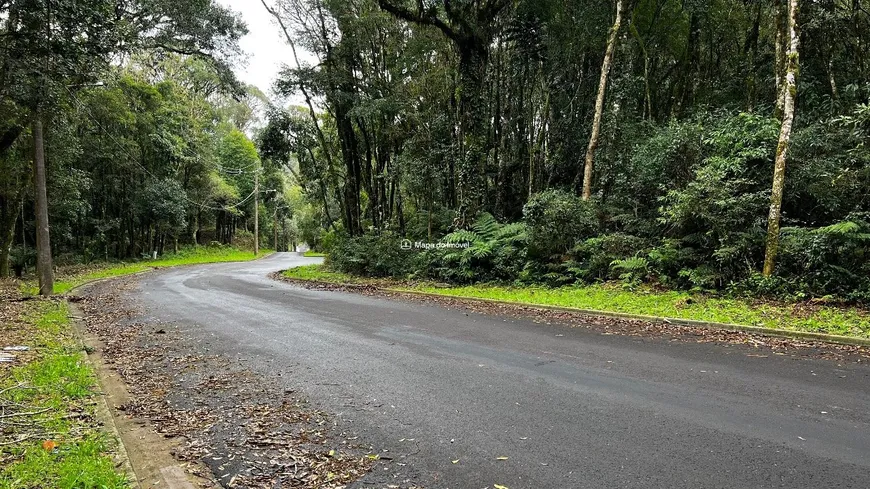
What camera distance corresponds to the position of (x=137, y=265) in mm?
26672

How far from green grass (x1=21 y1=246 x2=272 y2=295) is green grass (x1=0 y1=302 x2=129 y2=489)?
34.0 feet

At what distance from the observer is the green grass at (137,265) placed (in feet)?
51.5

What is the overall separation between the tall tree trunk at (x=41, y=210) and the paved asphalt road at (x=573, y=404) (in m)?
7.68

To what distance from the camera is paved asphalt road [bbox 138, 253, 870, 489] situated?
319 centimetres

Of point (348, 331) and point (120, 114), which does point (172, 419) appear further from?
point (120, 114)

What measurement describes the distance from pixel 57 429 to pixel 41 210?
1117 centimetres

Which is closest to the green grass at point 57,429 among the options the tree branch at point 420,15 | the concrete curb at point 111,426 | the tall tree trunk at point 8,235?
the concrete curb at point 111,426

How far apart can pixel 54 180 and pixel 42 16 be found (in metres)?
12.7

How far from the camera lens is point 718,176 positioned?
1006 cm

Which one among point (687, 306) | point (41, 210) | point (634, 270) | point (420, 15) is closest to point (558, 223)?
point (634, 270)

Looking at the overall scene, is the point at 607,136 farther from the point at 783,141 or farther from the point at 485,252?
the point at 783,141

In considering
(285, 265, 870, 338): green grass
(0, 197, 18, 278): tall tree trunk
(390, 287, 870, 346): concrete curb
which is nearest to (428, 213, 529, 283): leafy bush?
(285, 265, 870, 338): green grass

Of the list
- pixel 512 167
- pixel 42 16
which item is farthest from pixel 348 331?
pixel 512 167

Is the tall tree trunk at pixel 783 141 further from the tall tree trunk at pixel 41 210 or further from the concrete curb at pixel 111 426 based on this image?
the tall tree trunk at pixel 41 210
